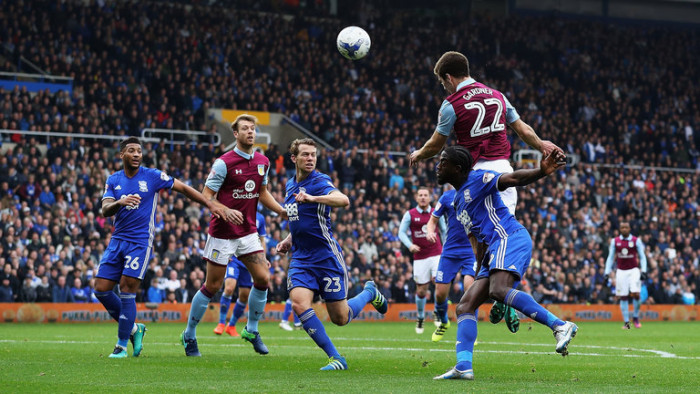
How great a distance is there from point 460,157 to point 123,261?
15.4ft

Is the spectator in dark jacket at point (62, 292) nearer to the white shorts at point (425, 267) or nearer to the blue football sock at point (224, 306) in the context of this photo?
the blue football sock at point (224, 306)

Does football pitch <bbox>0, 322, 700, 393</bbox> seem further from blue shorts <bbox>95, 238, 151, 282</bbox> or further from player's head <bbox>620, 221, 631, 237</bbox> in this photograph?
player's head <bbox>620, 221, 631, 237</bbox>

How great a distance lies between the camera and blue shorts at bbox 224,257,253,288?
16609 mm

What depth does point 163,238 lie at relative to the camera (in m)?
26.1

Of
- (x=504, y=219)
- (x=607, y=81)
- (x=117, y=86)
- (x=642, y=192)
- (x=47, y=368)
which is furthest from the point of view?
(x=607, y=81)

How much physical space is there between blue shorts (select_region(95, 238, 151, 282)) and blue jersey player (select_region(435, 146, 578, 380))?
165 inches

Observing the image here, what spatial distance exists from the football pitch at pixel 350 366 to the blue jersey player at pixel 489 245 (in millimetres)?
516

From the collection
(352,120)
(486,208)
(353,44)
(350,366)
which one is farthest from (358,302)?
(352,120)

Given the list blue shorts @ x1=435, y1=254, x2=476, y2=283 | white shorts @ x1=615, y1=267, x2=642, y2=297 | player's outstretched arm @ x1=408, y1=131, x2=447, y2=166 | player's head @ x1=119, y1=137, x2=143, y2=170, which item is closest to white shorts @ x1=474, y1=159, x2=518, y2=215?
player's outstretched arm @ x1=408, y1=131, x2=447, y2=166

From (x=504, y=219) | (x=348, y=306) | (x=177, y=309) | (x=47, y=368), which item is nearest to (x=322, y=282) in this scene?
(x=348, y=306)

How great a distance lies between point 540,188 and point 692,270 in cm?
587

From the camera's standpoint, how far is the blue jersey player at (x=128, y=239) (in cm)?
1152

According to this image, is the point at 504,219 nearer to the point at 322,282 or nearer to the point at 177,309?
the point at 322,282

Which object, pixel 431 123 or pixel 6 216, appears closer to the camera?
pixel 6 216
